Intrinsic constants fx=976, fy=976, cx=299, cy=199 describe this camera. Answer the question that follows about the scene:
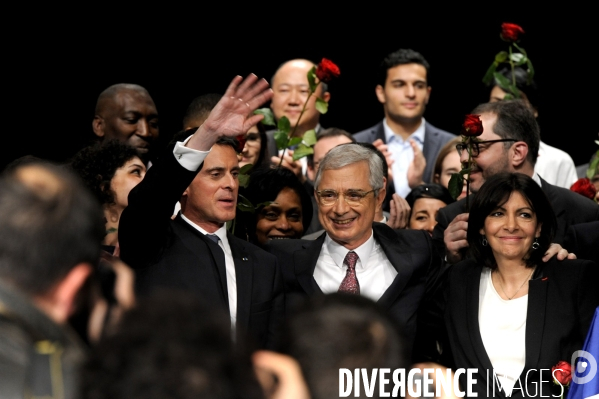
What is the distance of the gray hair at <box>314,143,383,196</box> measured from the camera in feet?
12.8

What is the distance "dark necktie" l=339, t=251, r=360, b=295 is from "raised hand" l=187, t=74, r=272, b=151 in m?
0.71

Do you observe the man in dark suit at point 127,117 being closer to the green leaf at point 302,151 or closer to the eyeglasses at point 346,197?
the green leaf at point 302,151

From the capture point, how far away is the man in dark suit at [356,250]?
3.72m

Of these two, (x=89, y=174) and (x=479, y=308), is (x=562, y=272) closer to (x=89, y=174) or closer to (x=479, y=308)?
(x=479, y=308)

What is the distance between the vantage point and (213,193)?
3602 mm

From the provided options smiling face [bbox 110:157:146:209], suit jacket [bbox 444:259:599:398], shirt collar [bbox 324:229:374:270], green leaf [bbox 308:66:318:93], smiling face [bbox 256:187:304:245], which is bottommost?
suit jacket [bbox 444:259:599:398]

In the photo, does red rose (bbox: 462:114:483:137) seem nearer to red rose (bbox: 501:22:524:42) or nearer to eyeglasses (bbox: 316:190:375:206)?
eyeglasses (bbox: 316:190:375:206)

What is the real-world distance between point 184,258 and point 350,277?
2.26ft

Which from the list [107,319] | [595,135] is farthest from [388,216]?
[107,319]

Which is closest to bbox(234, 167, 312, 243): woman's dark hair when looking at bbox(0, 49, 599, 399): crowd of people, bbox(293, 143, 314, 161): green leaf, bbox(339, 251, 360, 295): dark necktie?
bbox(0, 49, 599, 399): crowd of people

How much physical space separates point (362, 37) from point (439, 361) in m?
3.28

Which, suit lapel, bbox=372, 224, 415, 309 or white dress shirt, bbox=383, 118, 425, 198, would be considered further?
white dress shirt, bbox=383, 118, 425, 198

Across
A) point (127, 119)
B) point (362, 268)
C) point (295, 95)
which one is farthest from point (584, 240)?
point (127, 119)

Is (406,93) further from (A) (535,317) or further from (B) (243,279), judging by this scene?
(B) (243,279)
